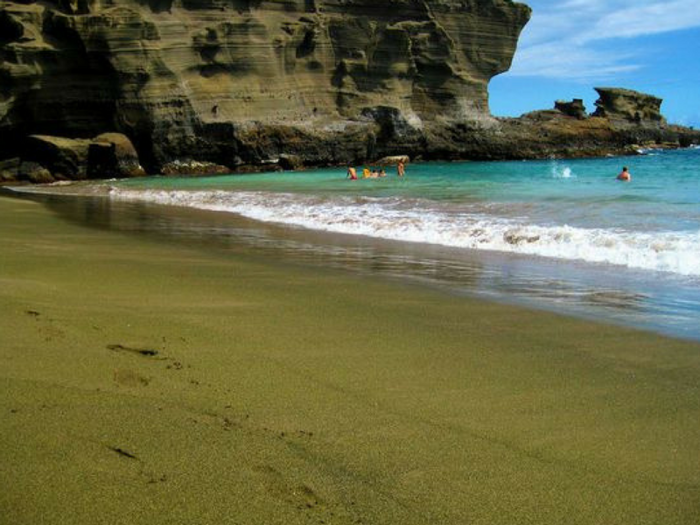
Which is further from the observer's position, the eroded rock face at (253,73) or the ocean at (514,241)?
the eroded rock face at (253,73)

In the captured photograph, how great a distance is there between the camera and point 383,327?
4.34 metres

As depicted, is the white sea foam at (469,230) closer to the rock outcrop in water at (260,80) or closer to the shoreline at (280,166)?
the shoreline at (280,166)

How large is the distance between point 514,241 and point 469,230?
45.6 inches

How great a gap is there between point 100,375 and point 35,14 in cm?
4000

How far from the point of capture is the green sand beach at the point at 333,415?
205cm

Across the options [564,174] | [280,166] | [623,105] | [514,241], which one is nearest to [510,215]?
[514,241]

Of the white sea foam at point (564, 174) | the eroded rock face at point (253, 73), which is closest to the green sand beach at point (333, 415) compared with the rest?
the white sea foam at point (564, 174)

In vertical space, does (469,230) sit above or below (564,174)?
below

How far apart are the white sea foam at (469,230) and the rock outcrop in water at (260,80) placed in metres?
21.4

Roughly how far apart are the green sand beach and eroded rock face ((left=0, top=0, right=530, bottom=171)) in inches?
1341

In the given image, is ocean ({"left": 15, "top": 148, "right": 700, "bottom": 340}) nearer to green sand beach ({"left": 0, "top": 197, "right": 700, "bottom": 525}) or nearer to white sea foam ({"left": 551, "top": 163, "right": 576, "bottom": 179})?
green sand beach ({"left": 0, "top": 197, "right": 700, "bottom": 525})

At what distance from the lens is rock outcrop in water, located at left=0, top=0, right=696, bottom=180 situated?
3659cm

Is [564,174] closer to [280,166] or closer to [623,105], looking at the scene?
[280,166]

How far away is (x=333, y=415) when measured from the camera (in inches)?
108
